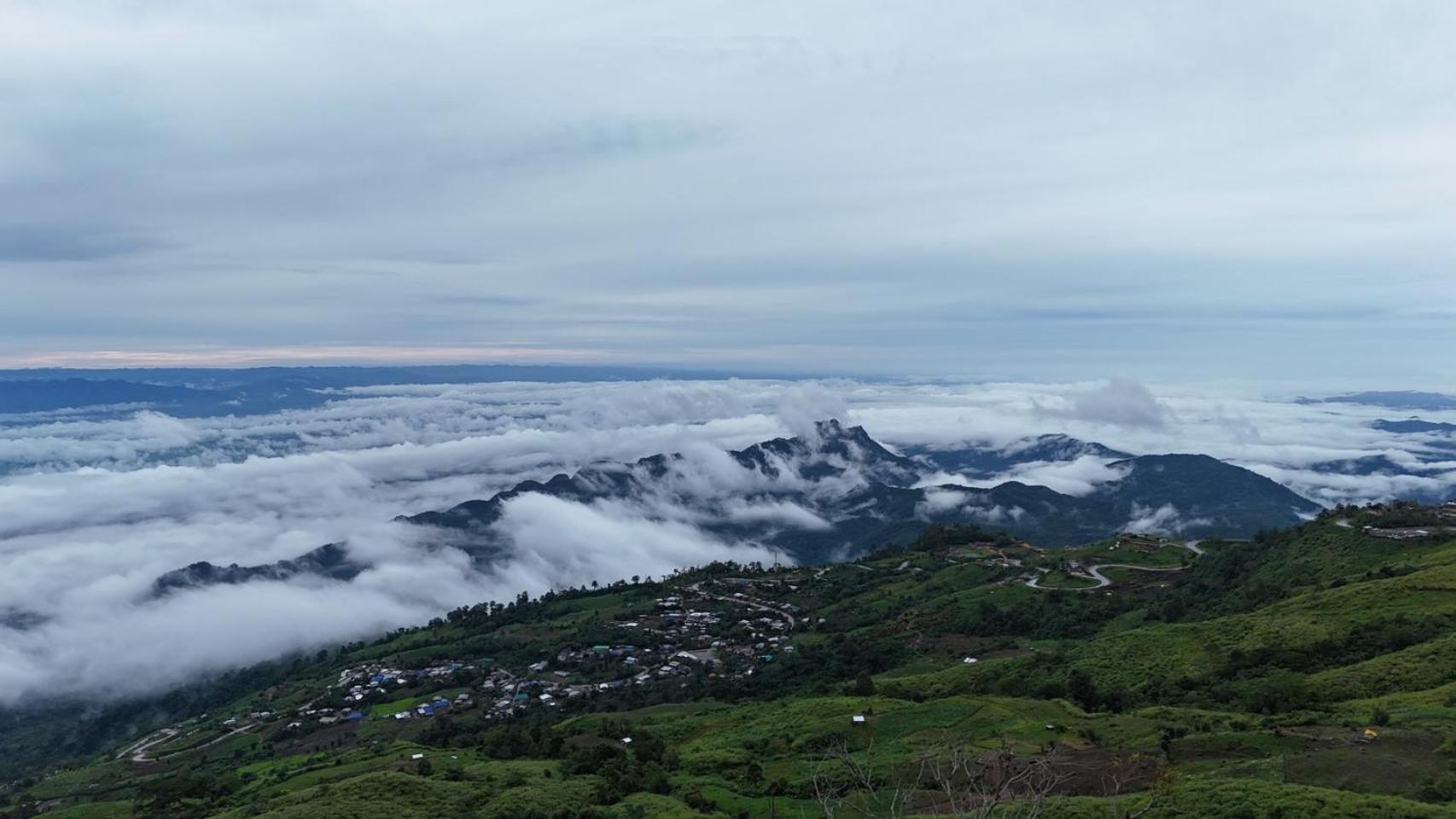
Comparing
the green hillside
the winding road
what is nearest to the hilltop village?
the winding road

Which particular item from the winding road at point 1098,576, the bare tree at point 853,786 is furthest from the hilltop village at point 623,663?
the bare tree at point 853,786

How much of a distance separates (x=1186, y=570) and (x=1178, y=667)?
5486cm

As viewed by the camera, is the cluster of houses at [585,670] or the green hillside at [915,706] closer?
the green hillside at [915,706]

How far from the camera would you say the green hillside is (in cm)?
3931

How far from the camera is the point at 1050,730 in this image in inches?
1993

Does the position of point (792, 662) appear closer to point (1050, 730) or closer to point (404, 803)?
point (1050, 730)

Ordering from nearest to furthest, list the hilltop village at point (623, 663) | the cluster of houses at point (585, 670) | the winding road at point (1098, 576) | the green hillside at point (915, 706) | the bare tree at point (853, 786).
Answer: the green hillside at point (915, 706) < the bare tree at point (853, 786) < the hilltop village at point (623, 663) < the cluster of houses at point (585, 670) < the winding road at point (1098, 576)

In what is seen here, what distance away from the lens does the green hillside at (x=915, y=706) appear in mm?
39312

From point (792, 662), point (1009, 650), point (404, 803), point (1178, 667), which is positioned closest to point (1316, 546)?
point (1009, 650)

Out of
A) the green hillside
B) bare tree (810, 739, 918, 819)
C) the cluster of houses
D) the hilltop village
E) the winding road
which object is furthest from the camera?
the winding road

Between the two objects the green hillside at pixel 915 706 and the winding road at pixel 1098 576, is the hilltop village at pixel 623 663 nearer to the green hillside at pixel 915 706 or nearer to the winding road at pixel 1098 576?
the winding road at pixel 1098 576

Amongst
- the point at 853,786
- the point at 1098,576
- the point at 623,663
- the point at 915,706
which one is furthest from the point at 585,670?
the point at 853,786

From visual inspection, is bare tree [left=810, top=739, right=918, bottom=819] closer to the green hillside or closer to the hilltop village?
the green hillside

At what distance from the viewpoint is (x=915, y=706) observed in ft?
201
